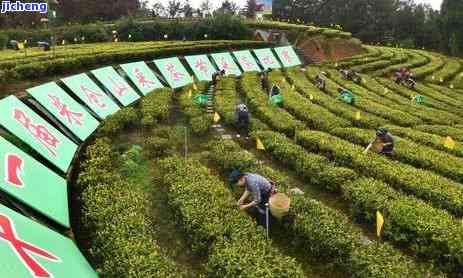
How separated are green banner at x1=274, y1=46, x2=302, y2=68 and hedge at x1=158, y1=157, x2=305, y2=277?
2437cm

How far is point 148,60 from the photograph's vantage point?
29.3 m

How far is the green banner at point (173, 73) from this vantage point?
24594 mm

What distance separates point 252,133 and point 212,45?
20.2 metres

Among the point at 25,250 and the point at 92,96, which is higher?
the point at 92,96

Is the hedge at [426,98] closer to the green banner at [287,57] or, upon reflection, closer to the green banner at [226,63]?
the green banner at [287,57]

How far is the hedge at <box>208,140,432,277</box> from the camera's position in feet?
27.8

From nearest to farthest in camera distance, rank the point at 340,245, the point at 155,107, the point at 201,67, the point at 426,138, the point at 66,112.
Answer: the point at 340,245, the point at 66,112, the point at 426,138, the point at 155,107, the point at 201,67

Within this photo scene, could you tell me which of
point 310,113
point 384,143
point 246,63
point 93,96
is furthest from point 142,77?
point 384,143

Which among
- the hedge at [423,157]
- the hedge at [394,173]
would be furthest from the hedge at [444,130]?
the hedge at [394,173]

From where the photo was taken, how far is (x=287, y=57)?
36406mm

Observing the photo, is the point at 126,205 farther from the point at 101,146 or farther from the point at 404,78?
the point at 404,78

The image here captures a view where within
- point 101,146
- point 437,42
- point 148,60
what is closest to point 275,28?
point 148,60

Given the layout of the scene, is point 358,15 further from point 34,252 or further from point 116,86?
point 34,252

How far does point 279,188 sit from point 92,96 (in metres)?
8.97
